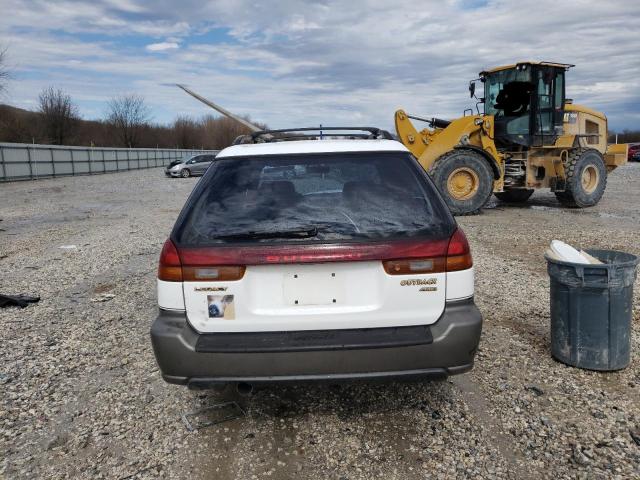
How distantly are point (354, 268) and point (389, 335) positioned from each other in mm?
382

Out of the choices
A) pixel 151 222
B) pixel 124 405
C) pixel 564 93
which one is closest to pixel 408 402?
pixel 124 405

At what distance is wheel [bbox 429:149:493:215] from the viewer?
11508mm

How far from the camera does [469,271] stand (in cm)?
275

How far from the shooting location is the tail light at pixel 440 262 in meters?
2.63

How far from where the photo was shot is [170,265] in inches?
105

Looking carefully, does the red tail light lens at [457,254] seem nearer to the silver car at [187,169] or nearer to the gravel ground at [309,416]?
the gravel ground at [309,416]

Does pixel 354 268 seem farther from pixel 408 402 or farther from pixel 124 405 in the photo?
pixel 124 405

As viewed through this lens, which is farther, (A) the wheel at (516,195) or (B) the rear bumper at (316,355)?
(A) the wheel at (516,195)

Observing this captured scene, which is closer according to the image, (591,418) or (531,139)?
(591,418)

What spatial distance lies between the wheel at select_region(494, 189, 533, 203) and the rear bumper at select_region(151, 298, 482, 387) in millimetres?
13265

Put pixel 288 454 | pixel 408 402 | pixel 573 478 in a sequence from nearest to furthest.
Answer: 1. pixel 573 478
2. pixel 288 454
3. pixel 408 402

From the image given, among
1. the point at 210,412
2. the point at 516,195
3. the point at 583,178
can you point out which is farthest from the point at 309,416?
the point at 516,195

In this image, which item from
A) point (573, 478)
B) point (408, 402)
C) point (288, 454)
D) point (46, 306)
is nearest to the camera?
point (573, 478)

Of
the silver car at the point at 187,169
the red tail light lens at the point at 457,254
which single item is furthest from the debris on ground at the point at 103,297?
the silver car at the point at 187,169
